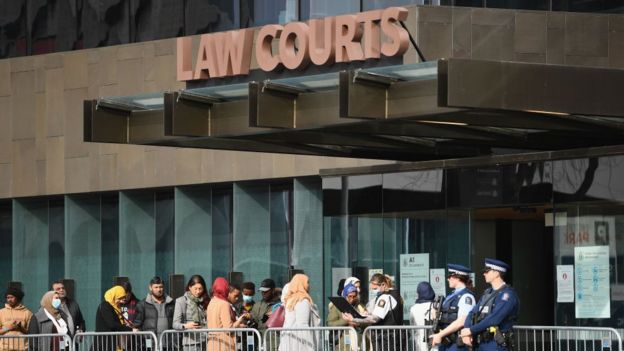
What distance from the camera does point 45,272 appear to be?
34781mm

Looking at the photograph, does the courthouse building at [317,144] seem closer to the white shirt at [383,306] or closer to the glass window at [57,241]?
the glass window at [57,241]

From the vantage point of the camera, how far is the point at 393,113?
66.7 feet

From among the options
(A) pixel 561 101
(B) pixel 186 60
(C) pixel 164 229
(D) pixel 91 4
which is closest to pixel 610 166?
(A) pixel 561 101

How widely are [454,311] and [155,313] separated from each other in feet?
21.1

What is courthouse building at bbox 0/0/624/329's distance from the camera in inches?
824

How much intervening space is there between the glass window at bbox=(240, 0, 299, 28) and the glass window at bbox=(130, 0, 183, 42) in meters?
1.66

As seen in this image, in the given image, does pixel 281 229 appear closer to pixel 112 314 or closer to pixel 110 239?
pixel 110 239

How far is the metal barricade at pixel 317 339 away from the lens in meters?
19.3

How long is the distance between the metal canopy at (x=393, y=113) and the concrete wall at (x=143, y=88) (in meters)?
3.06

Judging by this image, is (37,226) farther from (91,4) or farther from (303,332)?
(303,332)

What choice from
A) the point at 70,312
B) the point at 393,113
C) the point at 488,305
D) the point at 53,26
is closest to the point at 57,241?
the point at 53,26

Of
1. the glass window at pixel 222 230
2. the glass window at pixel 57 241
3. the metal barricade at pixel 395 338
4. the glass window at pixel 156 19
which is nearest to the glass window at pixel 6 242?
the glass window at pixel 57 241

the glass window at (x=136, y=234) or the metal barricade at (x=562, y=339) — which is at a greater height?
the glass window at (x=136, y=234)

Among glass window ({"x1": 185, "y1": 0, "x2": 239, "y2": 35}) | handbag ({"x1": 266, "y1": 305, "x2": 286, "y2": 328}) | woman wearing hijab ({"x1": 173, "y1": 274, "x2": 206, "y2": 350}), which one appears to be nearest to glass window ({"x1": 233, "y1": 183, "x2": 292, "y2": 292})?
glass window ({"x1": 185, "y1": 0, "x2": 239, "y2": 35})
